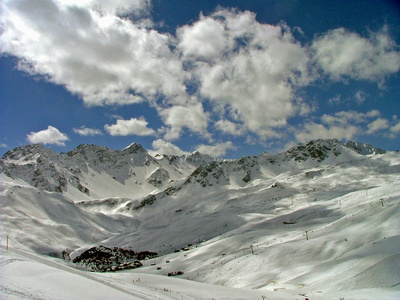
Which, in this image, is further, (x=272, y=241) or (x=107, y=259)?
(x=107, y=259)

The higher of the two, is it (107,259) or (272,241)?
(272,241)

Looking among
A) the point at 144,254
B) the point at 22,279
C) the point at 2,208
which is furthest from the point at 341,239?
the point at 2,208

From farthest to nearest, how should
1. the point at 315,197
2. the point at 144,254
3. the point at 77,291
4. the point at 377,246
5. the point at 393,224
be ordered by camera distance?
the point at 315,197
the point at 144,254
the point at 393,224
the point at 377,246
the point at 77,291

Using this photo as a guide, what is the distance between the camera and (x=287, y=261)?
38.0 m

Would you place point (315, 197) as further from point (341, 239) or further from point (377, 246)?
point (377, 246)

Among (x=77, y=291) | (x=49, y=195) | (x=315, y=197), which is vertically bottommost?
(x=77, y=291)

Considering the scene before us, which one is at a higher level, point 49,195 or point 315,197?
point 49,195

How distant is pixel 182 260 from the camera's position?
60.0 metres

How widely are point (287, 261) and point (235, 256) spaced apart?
45.2 ft

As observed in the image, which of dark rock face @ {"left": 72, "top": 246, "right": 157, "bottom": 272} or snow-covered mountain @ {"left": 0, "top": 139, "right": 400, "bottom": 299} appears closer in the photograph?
snow-covered mountain @ {"left": 0, "top": 139, "right": 400, "bottom": 299}

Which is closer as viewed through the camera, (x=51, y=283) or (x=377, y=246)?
(x=51, y=283)

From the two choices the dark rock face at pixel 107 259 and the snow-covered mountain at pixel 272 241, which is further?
the dark rock face at pixel 107 259

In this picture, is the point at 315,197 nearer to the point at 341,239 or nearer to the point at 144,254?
the point at 144,254

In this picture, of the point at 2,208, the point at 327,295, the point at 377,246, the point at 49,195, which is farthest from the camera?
the point at 49,195
